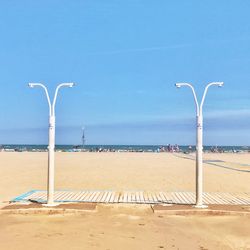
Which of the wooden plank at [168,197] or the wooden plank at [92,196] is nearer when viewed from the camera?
the wooden plank at [168,197]

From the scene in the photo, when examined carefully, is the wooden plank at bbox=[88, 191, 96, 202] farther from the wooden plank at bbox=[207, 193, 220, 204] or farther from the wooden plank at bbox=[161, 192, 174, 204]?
the wooden plank at bbox=[207, 193, 220, 204]

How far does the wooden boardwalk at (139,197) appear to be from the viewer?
13.8 meters

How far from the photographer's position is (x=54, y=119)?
1245 cm

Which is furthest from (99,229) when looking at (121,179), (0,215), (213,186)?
(121,179)

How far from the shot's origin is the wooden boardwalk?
45.2ft

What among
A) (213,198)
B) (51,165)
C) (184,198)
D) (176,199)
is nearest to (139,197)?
(176,199)

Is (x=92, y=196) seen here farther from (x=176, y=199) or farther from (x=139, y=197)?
(x=176, y=199)

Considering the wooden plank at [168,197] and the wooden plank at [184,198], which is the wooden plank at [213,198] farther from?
the wooden plank at [168,197]

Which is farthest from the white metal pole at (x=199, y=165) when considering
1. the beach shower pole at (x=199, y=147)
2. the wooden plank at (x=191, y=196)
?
the wooden plank at (x=191, y=196)

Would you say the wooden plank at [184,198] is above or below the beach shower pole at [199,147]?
below

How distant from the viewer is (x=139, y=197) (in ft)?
48.4

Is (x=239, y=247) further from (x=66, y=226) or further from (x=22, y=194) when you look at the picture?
(x=22, y=194)

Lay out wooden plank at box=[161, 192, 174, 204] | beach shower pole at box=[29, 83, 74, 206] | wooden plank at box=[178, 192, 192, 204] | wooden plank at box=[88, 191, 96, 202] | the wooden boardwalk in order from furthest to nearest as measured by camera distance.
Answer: wooden plank at box=[88, 191, 96, 202] → wooden plank at box=[161, 192, 174, 204] → the wooden boardwalk → wooden plank at box=[178, 192, 192, 204] → beach shower pole at box=[29, 83, 74, 206]

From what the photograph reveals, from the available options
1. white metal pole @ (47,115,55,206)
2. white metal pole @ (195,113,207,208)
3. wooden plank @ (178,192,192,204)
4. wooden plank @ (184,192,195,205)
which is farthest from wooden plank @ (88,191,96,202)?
white metal pole @ (195,113,207,208)
